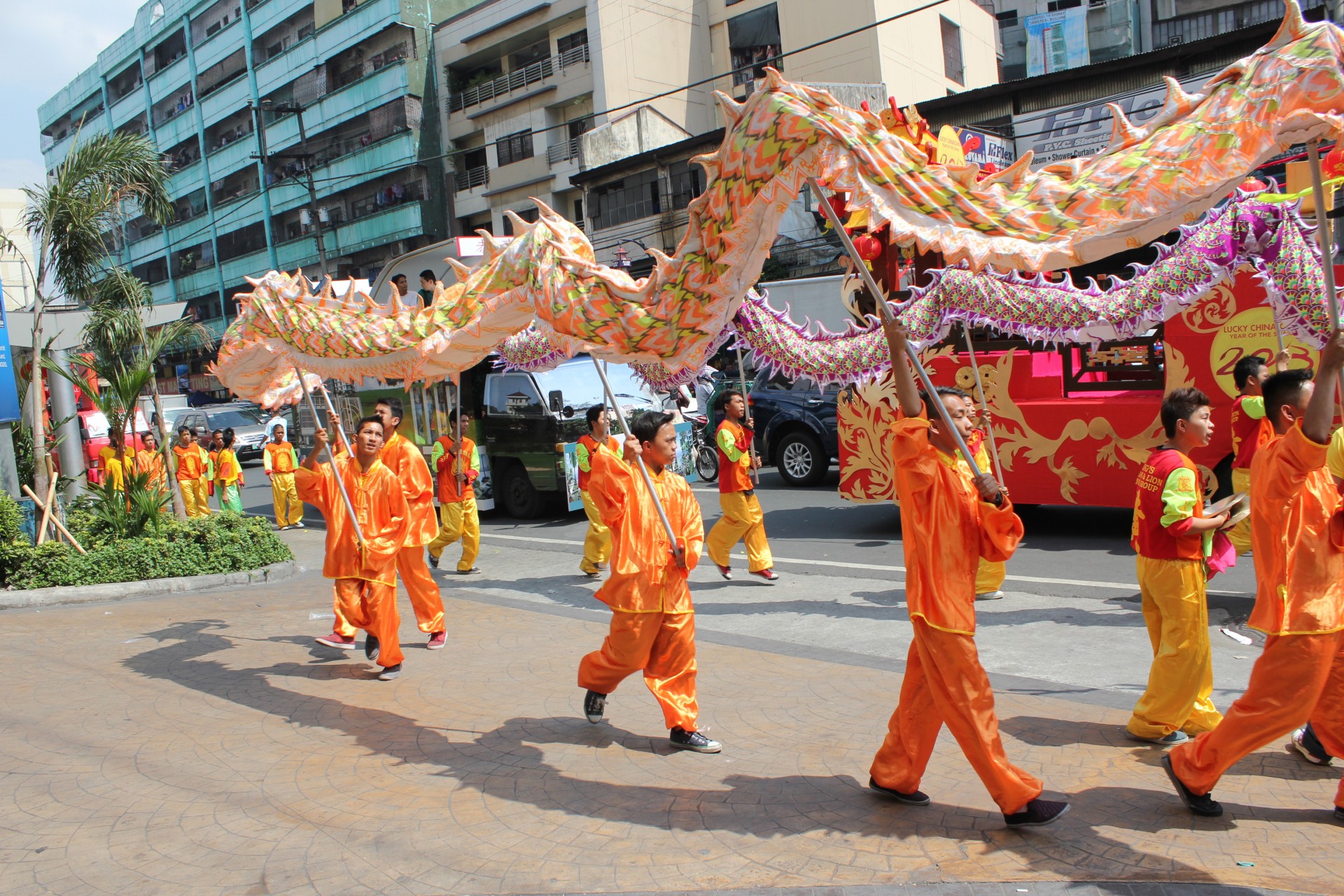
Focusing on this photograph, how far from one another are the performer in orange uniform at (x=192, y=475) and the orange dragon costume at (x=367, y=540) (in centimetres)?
1011

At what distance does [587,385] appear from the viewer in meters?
13.5

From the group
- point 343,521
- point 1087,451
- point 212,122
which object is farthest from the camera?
point 212,122

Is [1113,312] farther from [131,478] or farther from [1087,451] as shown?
[131,478]

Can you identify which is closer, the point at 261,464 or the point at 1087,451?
the point at 1087,451

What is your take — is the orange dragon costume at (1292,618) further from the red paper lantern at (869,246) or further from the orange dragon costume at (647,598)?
the red paper lantern at (869,246)

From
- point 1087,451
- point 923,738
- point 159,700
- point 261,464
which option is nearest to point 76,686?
point 159,700

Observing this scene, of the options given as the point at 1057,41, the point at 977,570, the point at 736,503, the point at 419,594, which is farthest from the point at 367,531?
the point at 1057,41

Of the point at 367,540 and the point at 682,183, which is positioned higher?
the point at 682,183

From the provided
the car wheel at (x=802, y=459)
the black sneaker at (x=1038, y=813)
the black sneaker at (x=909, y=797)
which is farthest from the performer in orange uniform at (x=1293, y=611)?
the car wheel at (x=802, y=459)

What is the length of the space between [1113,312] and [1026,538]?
144 inches

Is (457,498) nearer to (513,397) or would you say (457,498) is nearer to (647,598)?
(513,397)

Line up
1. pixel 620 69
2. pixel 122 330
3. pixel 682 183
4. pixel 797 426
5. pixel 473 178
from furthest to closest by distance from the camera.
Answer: pixel 473 178
pixel 620 69
pixel 682 183
pixel 797 426
pixel 122 330

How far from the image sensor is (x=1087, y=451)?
9.15m

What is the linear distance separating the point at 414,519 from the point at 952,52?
29.8 meters
